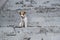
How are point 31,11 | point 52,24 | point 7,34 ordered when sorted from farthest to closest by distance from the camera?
1. point 31,11
2. point 52,24
3. point 7,34

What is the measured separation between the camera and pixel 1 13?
7371 mm

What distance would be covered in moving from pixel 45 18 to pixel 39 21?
321 mm

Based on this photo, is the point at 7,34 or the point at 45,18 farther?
the point at 45,18

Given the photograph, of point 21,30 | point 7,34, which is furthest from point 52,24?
point 7,34

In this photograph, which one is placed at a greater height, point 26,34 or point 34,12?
point 34,12

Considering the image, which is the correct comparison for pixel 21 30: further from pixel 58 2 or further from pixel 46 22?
pixel 58 2

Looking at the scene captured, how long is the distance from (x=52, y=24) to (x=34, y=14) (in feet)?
3.48

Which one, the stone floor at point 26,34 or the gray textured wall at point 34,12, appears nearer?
the stone floor at point 26,34

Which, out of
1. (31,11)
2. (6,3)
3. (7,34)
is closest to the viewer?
(7,34)

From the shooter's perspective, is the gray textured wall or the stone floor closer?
the stone floor

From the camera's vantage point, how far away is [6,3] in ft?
27.0

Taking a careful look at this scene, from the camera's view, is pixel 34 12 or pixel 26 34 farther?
pixel 34 12

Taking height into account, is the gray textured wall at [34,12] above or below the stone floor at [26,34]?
above

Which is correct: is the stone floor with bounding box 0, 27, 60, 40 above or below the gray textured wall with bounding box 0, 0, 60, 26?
below
